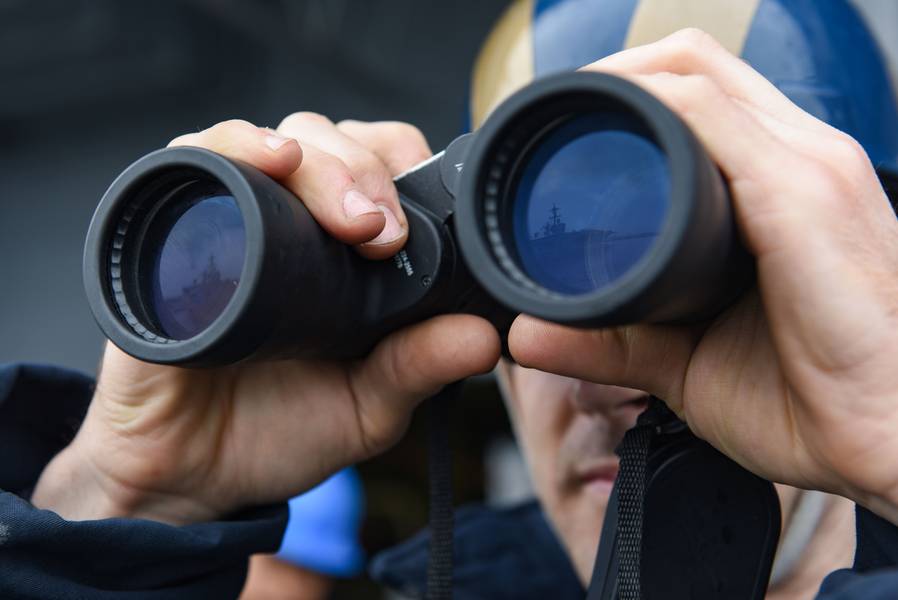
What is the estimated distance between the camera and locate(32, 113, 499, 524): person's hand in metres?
0.98

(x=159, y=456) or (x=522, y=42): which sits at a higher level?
(x=522, y=42)

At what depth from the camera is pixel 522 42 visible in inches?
54.0

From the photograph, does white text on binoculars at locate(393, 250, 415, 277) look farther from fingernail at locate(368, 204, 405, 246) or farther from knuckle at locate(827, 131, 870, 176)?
knuckle at locate(827, 131, 870, 176)

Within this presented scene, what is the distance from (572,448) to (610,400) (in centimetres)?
13

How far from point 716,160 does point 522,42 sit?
A: 2.38ft

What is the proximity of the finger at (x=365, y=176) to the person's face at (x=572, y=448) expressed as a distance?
1.34 feet

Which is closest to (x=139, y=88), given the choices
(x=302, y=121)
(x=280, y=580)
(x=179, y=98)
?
(x=179, y=98)

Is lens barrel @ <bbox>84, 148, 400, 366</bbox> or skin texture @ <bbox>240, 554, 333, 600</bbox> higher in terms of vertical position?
lens barrel @ <bbox>84, 148, 400, 366</bbox>

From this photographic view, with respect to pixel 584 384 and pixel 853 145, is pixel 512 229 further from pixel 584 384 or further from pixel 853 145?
pixel 584 384

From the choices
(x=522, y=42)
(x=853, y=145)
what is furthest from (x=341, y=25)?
(x=853, y=145)

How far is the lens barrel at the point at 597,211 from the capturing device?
60cm

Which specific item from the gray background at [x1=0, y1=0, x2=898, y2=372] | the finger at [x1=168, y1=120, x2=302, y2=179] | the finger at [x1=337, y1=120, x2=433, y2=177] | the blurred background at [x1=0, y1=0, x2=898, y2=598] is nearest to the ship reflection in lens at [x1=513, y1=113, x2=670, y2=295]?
the finger at [x1=168, y1=120, x2=302, y2=179]

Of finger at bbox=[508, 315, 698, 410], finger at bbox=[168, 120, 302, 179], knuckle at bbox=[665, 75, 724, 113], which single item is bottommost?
finger at bbox=[508, 315, 698, 410]

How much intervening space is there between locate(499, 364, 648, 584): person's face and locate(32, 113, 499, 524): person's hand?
277 mm
